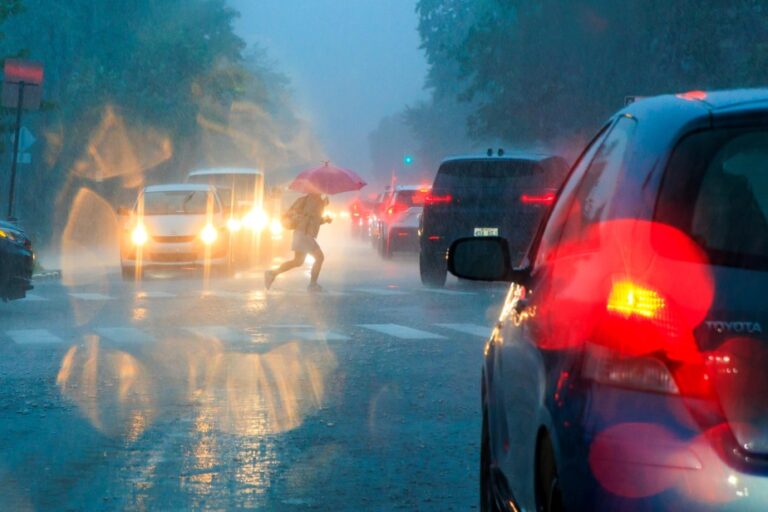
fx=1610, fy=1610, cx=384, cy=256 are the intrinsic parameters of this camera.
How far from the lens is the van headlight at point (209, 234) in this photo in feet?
95.9

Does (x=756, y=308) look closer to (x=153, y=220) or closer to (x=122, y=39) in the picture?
(x=153, y=220)

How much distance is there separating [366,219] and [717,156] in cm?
5621

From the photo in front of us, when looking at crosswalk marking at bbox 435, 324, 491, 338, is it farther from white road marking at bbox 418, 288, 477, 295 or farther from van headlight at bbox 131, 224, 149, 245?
van headlight at bbox 131, 224, 149, 245

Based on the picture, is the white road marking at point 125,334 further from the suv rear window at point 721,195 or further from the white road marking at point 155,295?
the suv rear window at point 721,195

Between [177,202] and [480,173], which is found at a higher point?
[480,173]

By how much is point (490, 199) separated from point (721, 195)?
66.1 feet

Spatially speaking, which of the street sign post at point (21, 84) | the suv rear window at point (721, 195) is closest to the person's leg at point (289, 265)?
the street sign post at point (21, 84)

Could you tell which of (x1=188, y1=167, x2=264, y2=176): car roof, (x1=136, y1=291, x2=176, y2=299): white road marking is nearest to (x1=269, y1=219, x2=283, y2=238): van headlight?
(x1=188, y1=167, x2=264, y2=176): car roof

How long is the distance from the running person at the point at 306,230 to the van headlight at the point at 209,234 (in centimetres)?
436

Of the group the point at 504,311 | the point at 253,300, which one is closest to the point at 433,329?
the point at 253,300

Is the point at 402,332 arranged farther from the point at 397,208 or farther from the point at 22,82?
the point at 397,208

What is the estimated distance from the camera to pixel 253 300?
21734mm

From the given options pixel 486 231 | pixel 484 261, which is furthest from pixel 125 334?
pixel 484 261

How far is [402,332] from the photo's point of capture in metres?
16.4
